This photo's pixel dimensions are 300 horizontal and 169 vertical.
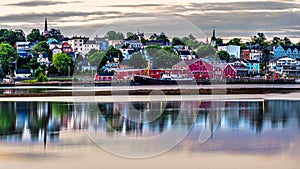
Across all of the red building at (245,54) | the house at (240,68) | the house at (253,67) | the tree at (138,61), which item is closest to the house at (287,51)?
the red building at (245,54)

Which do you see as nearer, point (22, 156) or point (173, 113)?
point (22, 156)

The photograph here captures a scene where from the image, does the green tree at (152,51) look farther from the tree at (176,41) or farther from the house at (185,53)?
the tree at (176,41)

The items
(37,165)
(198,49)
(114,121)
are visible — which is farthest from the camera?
(198,49)

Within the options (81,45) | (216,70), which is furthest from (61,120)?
(81,45)

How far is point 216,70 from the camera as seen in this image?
85.5 meters

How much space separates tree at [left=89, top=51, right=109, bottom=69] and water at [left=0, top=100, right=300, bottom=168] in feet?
190

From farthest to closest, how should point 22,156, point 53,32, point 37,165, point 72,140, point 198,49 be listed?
1. point 53,32
2. point 198,49
3. point 72,140
4. point 22,156
5. point 37,165

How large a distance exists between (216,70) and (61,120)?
60.7 m

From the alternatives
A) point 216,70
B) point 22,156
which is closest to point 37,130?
point 22,156

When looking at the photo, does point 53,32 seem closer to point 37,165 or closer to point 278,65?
point 278,65

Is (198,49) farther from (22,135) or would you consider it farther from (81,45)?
(22,135)

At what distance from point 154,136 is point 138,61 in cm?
7054

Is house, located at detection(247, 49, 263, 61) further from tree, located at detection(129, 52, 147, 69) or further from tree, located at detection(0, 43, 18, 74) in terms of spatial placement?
tree, located at detection(0, 43, 18, 74)

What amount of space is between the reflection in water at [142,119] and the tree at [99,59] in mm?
55072
